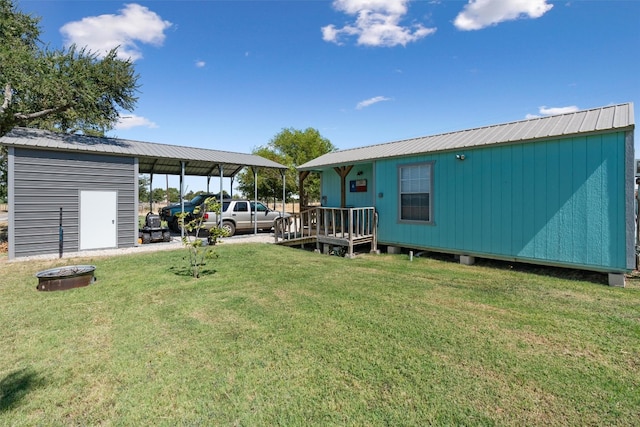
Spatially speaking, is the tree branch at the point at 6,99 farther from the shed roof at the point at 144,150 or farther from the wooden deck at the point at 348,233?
the wooden deck at the point at 348,233

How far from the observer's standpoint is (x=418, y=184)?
26.9 ft

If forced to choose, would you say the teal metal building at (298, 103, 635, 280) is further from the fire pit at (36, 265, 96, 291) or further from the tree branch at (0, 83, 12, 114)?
the tree branch at (0, 83, 12, 114)

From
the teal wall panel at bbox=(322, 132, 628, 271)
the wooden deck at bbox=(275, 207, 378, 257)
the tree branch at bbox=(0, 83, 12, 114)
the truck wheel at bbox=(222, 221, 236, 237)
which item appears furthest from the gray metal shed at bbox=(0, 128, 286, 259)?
the teal wall panel at bbox=(322, 132, 628, 271)

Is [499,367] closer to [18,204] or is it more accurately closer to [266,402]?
[266,402]

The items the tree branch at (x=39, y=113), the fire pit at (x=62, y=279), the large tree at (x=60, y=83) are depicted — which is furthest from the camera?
the tree branch at (x=39, y=113)

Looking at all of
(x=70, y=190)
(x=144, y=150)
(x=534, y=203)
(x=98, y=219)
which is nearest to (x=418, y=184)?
(x=534, y=203)

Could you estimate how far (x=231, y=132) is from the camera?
19219mm

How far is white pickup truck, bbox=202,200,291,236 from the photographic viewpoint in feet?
40.8

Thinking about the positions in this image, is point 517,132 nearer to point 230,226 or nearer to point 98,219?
point 230,226

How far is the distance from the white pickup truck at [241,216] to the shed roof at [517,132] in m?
4.75

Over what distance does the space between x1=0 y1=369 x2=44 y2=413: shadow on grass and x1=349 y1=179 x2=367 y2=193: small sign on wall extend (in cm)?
869

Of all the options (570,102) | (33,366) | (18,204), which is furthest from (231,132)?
(33,366)

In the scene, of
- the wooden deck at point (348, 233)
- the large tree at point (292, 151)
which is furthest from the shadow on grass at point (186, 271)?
the large tree at point (292, 151)

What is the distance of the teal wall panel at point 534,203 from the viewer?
5434 mm
